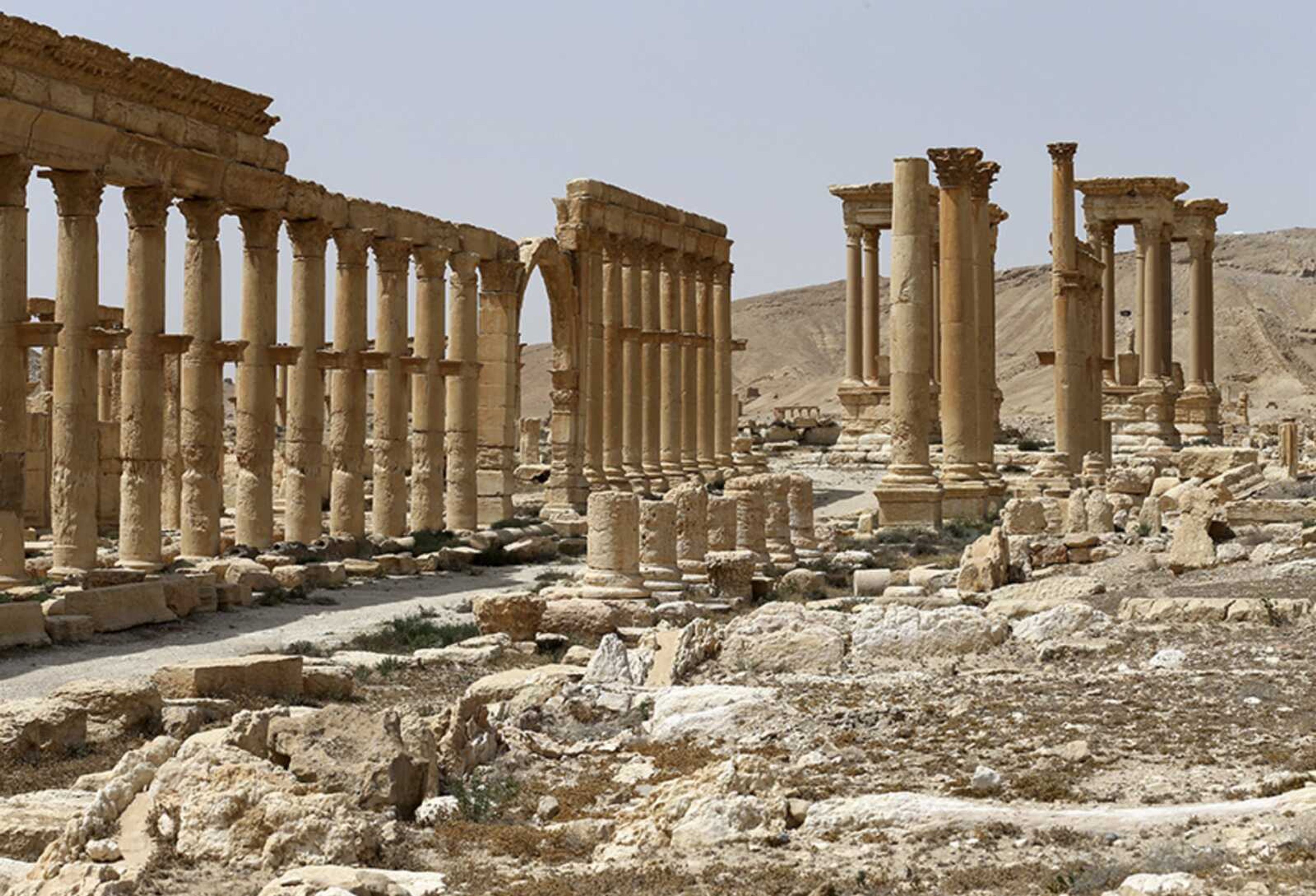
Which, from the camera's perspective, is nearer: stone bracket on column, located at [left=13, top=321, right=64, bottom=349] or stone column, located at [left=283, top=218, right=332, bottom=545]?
stone bracket on column, located at [left=13, top=321, right=64, bottom=349]

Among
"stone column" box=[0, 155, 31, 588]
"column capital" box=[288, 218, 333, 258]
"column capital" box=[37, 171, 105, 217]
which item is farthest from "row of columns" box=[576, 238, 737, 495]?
"stone column" box=[0, 155, 31, 588]

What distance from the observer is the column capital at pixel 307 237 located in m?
28.3

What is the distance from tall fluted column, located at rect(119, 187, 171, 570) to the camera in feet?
79.9

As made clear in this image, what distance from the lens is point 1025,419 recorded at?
79312 millimetres

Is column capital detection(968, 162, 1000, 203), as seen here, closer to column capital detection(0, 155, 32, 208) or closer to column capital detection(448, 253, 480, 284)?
column capital detection(448, 253, 480, 284)

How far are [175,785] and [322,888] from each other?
77.2 inches

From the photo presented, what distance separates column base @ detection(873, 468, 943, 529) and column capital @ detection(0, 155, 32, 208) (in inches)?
574

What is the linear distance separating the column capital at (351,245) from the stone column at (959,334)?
9.55 metres

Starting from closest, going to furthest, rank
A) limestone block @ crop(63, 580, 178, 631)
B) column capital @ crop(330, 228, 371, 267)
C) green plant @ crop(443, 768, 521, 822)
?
green plant @ crop(443, 768, 521, 822)
limestone block @ crop(63, 580, 178, 631)
column capital @ crop(330, 228, 371, 267)

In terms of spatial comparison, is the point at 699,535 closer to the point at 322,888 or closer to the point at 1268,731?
the point at 1268,731

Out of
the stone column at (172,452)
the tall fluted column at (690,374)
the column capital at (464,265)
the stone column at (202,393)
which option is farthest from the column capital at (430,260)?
the tall fluted column at (690,374)

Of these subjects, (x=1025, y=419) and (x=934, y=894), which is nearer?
(x=934, y=894)

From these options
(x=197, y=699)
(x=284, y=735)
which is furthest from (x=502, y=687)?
(x=284, y=735)

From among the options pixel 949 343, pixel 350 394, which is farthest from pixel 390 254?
pixel 949 343
